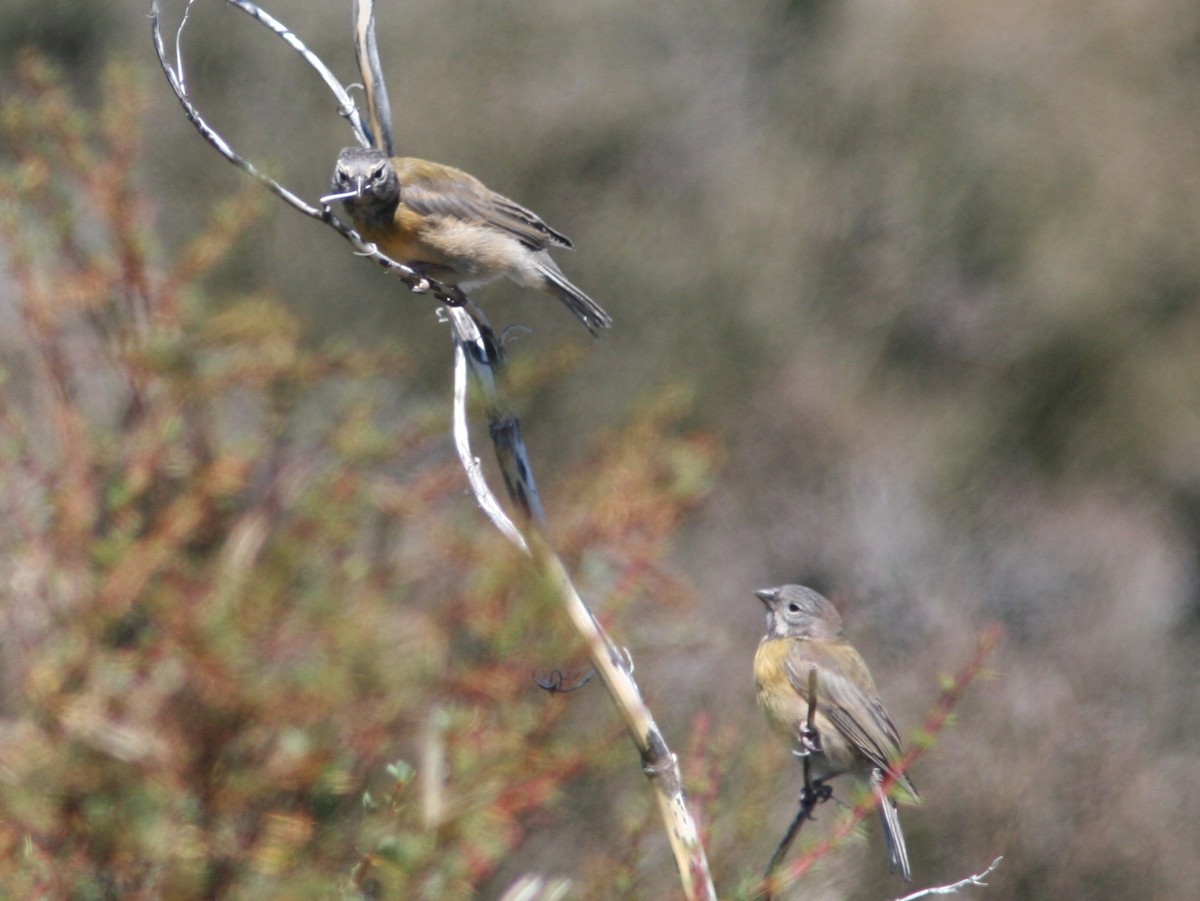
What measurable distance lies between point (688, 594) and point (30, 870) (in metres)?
1.16

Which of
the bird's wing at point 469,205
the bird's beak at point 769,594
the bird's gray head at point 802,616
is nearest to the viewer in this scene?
the bird's wing at point 469,205

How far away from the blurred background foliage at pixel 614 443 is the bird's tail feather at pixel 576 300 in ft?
2.45

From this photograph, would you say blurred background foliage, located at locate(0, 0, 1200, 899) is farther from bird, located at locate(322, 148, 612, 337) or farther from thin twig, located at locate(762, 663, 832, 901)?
bird, located at locate(322, 148, 612, 337)

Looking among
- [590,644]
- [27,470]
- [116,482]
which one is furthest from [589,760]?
[27,470]

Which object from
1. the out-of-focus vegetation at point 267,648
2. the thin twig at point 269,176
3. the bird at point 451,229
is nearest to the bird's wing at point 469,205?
the bird at point 451,229

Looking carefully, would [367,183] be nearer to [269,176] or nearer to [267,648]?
[269,176]

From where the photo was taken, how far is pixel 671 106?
10.2 metres

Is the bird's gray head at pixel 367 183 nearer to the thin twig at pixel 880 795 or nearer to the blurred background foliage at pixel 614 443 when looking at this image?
the blurred background foliage at pixel 614 443

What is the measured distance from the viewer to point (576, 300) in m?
4.21

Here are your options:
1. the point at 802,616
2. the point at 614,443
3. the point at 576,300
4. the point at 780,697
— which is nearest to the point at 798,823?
the point at 614,443

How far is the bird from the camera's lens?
3.83 metres

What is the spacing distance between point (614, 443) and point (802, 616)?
1892 millimetres

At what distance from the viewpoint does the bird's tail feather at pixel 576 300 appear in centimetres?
415

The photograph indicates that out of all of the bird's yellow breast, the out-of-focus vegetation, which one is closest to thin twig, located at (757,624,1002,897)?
the out-of-focus vegetation
